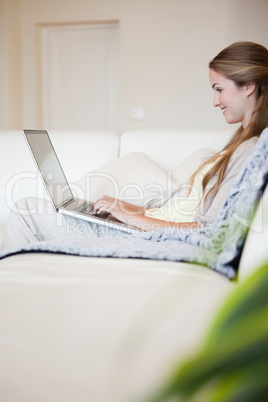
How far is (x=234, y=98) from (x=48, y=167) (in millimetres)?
795

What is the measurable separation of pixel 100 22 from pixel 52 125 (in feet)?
→ 4.16

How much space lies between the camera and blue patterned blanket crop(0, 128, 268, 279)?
1148mm

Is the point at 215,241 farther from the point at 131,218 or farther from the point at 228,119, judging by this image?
the point at 228,119

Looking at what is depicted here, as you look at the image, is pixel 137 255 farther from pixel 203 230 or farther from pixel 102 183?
pixel 102 183

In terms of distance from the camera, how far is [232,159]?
1813 millimetres

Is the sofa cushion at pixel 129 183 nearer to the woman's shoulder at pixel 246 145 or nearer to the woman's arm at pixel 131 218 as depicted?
the woman's arm at pixel 131 218

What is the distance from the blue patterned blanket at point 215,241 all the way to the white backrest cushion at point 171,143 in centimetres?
127

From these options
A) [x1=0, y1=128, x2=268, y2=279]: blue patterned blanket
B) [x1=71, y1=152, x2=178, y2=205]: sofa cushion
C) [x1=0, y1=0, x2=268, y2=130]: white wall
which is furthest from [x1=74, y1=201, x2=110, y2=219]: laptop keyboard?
[x1=0, y1=0, x2=268, y2=130]: white wall

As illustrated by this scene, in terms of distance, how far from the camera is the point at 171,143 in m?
2.82

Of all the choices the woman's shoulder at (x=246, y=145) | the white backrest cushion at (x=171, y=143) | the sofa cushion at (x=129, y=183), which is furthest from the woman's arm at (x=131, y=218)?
the white backrest cushion at (x=171, y=143)

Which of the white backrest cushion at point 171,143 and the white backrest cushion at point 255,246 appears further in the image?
the white backrest cushion at point 171,143

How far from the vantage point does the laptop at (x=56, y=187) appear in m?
1.87

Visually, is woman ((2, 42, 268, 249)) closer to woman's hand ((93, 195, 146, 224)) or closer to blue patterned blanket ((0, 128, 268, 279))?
woman's hand ((93, 195, 146, 224))
